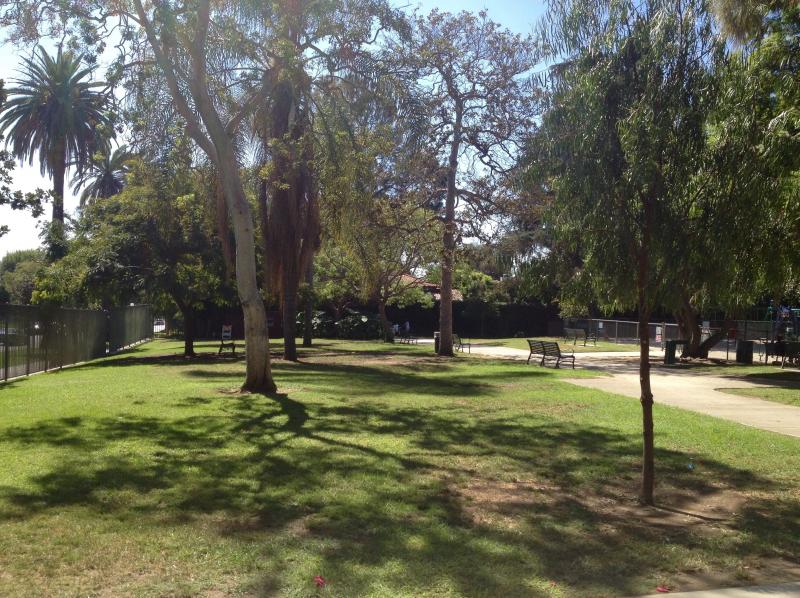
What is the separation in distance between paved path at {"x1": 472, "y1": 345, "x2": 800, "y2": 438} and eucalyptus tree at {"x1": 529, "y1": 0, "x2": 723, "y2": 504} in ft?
18.6

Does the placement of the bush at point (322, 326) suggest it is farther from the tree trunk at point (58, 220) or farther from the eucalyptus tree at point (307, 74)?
the eucalyptus tree at point (307, 74)

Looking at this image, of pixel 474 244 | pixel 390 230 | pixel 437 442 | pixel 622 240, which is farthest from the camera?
pixel 474 244

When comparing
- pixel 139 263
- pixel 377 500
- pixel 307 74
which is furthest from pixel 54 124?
pixel 377 500

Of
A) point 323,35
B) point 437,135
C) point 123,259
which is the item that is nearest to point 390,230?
point 437,135

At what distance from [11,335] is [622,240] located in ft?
52.8

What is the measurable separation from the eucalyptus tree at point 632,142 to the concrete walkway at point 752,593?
2124mm

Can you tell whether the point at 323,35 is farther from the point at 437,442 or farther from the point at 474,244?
the point at 474,244

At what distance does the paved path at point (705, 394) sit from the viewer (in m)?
12.6

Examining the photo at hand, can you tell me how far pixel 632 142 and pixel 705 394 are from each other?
11.2 meters

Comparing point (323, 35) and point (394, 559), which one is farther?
point (323, 35)

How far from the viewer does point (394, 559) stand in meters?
5.52

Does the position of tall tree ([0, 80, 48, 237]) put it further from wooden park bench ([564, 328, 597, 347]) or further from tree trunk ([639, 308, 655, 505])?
wooden park bench ([564, 328, 597, 347])

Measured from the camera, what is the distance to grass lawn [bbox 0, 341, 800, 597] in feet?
17.1

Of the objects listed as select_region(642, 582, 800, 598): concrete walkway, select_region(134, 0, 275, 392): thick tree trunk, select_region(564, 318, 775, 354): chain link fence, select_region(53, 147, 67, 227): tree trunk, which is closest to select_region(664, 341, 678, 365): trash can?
select_region(564, 318, 775, 354): chain link fence
